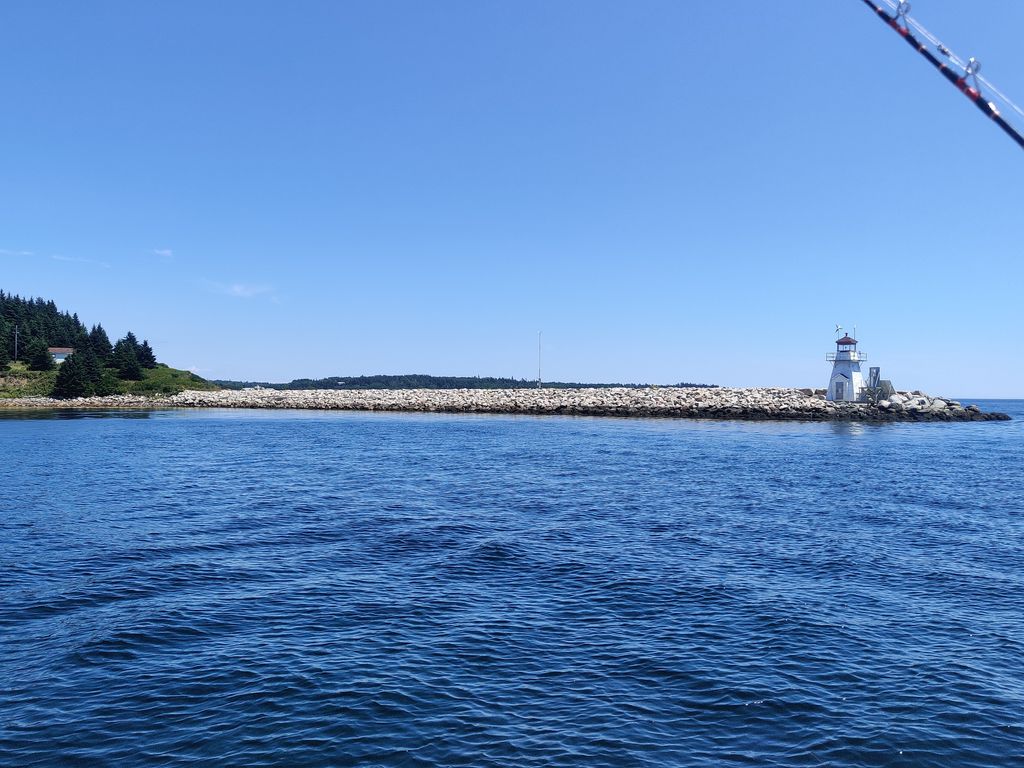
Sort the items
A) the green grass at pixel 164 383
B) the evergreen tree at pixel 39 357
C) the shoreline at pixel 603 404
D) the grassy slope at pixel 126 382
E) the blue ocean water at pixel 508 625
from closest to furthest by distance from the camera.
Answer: the blue ocean water at pixel 508 625 < the shoreline at pixel 603 404 < the grassy slope at pixel 126 382 < the evergreen tree at pixel 39 357 < the green grass at pixel 164 383

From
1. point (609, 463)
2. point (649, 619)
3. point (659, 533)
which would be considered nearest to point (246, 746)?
point (649, 619)

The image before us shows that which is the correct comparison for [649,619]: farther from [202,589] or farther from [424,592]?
[202,589]

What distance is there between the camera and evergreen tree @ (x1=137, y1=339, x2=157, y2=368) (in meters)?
143

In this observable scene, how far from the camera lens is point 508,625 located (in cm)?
1538

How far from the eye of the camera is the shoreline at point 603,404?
94188 mm

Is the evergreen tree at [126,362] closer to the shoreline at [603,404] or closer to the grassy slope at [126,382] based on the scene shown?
the grassy slope at [126,382]

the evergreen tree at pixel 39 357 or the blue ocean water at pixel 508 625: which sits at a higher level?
the evergreen tree at pixel 39 357

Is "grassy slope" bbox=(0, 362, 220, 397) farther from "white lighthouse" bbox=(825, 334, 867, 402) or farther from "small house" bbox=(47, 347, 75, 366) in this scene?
"white lighthouse" bbox=(825, 334, 867, 402)

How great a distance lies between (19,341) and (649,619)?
159 meters

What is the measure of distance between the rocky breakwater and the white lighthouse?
7.57 ft

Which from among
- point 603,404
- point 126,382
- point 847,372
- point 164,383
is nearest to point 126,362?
point 126,382

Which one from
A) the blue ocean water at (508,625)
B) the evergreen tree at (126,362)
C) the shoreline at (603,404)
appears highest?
the evergreen tree at (126,362)

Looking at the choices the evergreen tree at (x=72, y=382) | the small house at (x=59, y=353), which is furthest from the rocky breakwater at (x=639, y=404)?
the small house at (x=59, y=353)

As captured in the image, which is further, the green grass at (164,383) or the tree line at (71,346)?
the green grass at (164,383)
